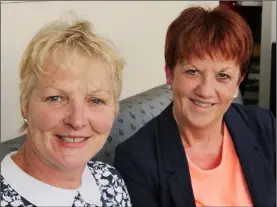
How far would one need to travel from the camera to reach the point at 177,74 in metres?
1.20

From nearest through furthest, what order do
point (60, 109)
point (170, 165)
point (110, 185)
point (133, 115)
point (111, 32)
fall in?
1. point (60, 109)
2. point (110, 185)
3. point (170, 165)
4. point (133, 115)
5. point (111, 32)

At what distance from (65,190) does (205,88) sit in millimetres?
427

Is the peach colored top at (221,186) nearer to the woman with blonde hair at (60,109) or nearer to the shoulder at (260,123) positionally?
the shoulder at (260,123)

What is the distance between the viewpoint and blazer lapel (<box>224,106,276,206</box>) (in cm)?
119

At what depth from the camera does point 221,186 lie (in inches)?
46.4

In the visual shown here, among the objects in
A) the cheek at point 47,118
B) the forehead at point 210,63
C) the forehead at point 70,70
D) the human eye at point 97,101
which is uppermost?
the forehead at point 70,70

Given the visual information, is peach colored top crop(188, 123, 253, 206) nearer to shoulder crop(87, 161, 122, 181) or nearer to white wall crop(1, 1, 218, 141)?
shoulder crop(87, 161, 122, 181)

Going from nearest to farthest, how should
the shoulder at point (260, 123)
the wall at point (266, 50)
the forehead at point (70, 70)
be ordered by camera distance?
the forehead at point (70, 70)
the shoulder at point (260, 123)
the wall at point (266, 50)

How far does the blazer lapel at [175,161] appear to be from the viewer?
3.80 feet

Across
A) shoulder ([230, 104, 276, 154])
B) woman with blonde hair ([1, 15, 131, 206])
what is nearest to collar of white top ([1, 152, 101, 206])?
woman with blonde hair ([1, 15, 131, 206])

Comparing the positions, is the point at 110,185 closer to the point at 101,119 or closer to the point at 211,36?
the point at 101,119

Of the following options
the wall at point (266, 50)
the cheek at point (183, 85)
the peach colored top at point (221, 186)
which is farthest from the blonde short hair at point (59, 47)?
the wall at point (266, 50)

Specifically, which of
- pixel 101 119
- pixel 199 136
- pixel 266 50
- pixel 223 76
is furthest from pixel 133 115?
pixel 266 50

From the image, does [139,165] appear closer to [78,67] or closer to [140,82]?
[78,67]
